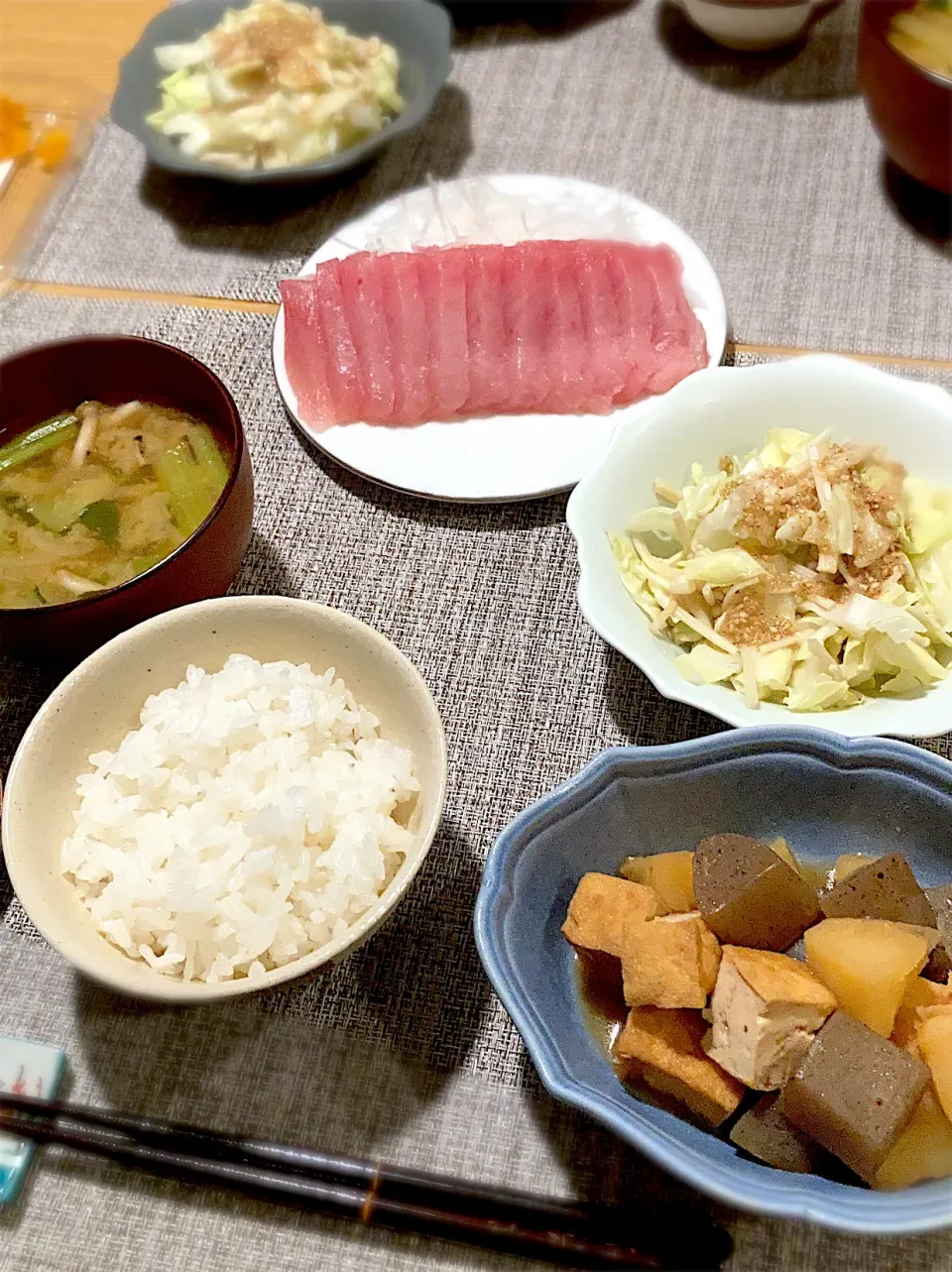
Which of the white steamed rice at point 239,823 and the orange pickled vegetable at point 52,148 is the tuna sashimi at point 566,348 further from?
the orange pickled vegetable at point 52,148

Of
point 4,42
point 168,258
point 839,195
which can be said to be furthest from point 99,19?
point 839,195

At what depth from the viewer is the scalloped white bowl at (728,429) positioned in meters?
1.40

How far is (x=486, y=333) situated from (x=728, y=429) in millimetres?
479

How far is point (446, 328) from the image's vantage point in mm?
1769

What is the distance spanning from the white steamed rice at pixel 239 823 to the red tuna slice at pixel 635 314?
824 millimetres

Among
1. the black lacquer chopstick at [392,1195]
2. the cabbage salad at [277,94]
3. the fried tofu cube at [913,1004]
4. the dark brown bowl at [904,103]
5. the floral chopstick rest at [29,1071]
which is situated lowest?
the floral chopstick rest at [29,1071]

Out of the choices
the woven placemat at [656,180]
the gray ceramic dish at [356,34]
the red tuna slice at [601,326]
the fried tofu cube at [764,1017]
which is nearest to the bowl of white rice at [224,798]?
the fried tofu cube at [764,1017]

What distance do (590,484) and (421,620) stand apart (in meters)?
0.34

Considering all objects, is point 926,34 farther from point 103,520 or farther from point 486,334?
point 103,520

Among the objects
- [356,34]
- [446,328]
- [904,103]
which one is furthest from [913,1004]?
[356,34]

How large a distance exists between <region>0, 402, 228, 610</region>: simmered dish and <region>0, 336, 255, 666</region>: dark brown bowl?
0.08 feet

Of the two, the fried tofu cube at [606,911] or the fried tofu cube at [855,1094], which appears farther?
the fried tofu cube at [606,911]

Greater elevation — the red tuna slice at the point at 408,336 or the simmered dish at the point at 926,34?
the simmered dish at the point at 926,34

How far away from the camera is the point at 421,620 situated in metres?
1.60
